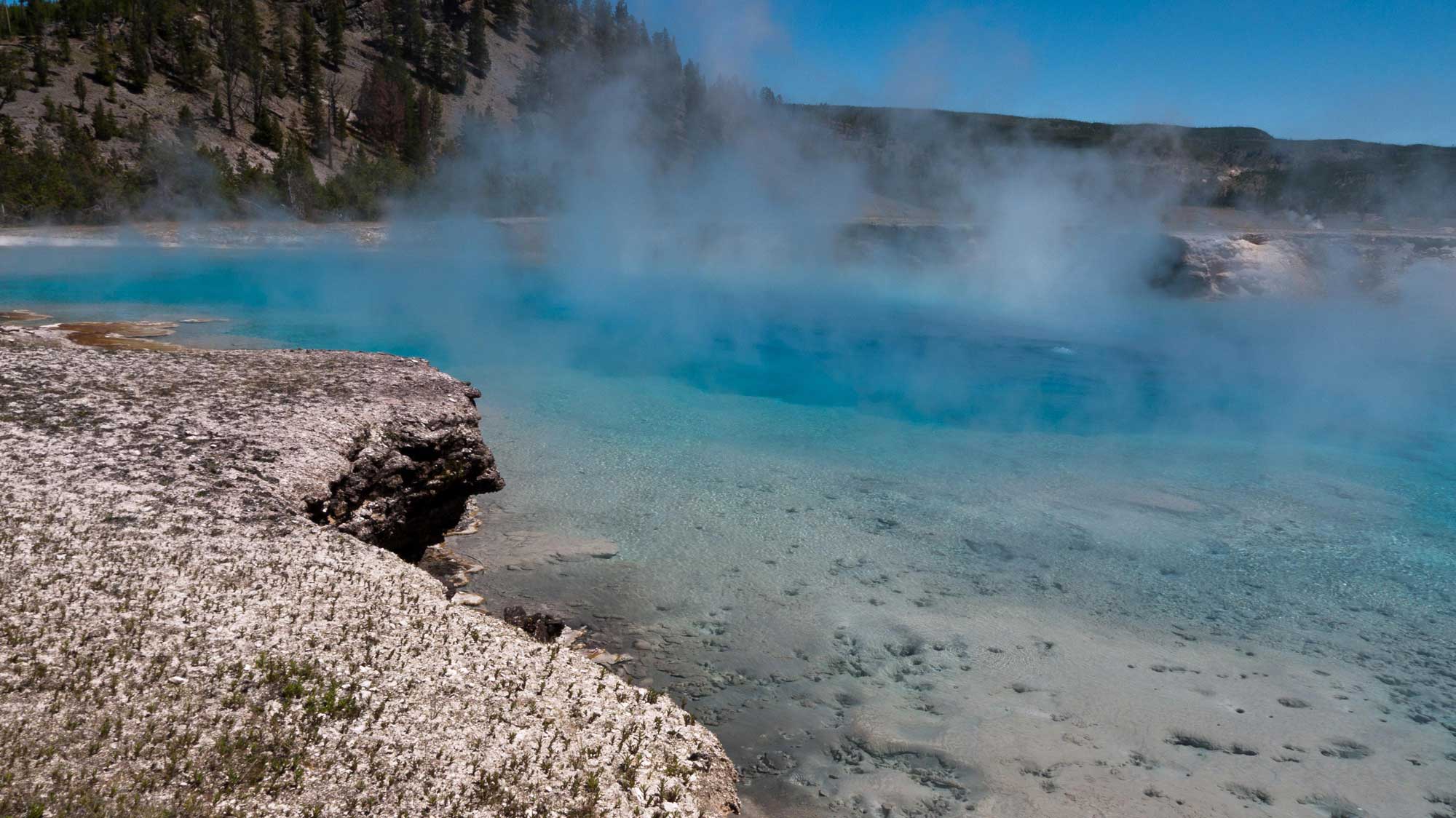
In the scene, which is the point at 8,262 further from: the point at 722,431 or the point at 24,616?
the point at 24,616

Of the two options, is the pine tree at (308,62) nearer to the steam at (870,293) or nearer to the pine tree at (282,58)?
the pine tree at (282,58)

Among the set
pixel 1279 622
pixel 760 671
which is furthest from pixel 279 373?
pixel 1279 622

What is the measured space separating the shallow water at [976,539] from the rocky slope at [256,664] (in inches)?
70.1

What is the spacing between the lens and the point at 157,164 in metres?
30.7

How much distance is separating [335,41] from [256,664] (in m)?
54.1

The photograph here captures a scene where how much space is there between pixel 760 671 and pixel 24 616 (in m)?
3.99

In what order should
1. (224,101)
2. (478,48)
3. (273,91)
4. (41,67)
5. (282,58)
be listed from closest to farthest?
(41,67) → (224,101) → (273,91) → (282,58) → (478,48)

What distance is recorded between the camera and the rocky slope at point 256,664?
9.37 feet

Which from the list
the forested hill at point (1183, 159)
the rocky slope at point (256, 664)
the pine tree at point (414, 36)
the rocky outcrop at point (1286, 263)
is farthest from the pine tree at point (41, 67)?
the rocky outcrop at point (1286, 263)

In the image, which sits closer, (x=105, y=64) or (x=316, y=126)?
(x=105, y=64)

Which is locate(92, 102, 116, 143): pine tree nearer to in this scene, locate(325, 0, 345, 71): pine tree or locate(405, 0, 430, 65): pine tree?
locate(325, 0, 345, 71): pine tree

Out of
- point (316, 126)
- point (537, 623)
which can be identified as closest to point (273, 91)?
point (316, 126)

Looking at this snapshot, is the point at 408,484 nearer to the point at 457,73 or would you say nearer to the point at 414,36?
the point at 457,73

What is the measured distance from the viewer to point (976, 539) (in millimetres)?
8328
